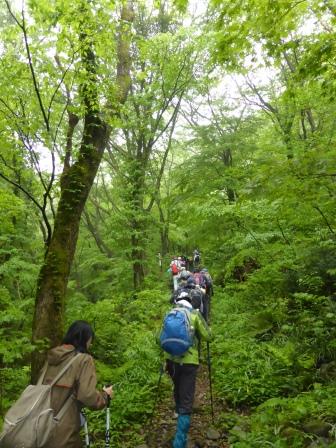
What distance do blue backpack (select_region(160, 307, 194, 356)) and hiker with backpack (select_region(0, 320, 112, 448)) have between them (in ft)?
4.28

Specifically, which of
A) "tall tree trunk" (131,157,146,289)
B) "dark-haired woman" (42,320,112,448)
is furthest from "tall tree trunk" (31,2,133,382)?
"tall tree trunk" (131,157,146,289)

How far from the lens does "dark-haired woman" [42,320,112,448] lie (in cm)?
329

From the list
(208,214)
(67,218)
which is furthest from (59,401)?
(208,214)

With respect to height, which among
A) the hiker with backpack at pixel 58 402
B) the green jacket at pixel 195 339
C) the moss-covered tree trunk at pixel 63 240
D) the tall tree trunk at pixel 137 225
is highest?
the tall tree trunk at pixel 137 225

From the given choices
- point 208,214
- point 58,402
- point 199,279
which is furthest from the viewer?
→ point 208,214

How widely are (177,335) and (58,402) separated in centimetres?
184

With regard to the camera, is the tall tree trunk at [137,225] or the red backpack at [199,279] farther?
the tall tree trunk at [137,225]

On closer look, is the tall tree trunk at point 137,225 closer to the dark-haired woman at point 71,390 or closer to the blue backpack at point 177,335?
the blue backpack at point 177,335

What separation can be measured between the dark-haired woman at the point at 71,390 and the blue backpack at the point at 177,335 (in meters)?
1.38

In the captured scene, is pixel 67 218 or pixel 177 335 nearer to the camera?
pixel 177 335

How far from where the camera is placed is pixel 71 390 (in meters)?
3.40

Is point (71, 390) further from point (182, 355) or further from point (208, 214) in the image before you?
point (208, 214)

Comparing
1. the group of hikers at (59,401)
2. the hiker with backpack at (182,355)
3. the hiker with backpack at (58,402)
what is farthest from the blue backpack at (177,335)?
the hiker with backpack at (58,402)

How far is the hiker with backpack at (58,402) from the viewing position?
119 inches
